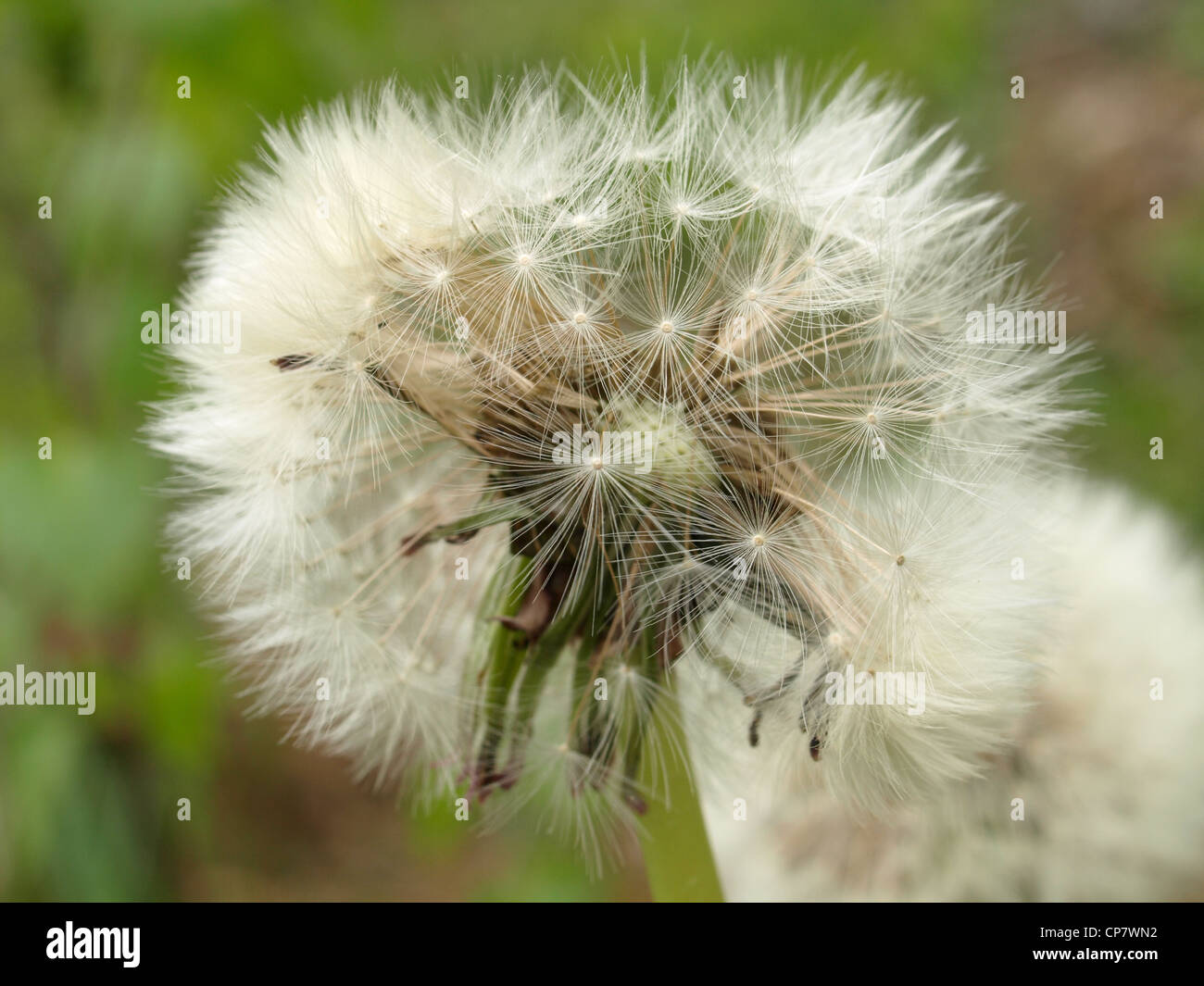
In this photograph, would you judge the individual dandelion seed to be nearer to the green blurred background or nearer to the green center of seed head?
the green center of seed head

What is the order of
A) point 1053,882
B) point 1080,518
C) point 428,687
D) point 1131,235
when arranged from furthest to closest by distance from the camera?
1. point 1131,235
2. point 1080,518
3. point 1053,882
4. point 428,687

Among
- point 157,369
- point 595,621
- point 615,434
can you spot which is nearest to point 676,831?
point 595,621

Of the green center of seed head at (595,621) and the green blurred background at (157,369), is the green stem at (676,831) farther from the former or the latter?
the green blurred background at (157,369)

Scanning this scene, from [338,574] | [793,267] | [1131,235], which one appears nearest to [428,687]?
[338,574]

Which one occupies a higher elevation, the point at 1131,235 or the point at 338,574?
the point at 1131,235

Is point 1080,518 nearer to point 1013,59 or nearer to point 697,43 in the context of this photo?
point 697,43

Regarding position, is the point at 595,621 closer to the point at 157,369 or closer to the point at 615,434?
the point at 615,434

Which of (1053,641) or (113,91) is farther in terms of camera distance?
(113,91)
